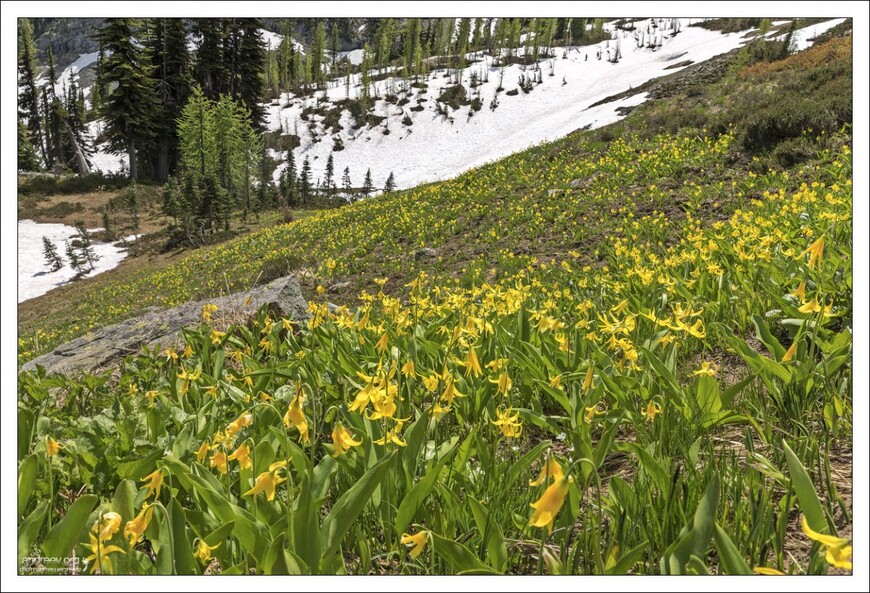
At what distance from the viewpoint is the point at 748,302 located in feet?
9.54

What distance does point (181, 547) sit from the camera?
1.13 metres

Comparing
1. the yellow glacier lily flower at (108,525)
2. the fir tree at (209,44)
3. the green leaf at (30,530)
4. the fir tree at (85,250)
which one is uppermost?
the fir tree at (209,44)

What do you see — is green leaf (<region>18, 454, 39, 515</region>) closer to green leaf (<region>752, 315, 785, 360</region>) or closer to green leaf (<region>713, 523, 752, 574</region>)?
green leaf (<region>713, 523, 752, 574</region>)

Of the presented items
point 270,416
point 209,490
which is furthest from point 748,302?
point 209,490

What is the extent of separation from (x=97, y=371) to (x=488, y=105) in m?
37.7

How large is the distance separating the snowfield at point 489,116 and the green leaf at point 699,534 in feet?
62.3

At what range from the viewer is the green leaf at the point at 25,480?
144 centimetres

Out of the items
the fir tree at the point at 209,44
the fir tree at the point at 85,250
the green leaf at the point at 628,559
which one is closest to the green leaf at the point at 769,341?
the green leaf at the point at 628,559

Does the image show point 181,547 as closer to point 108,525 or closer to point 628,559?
point 108,525

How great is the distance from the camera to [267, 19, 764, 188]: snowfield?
2312 cm

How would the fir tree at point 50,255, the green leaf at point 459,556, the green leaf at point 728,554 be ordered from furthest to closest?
the fir tree at point 50,255
the green leaf at point 459,556
the green leaf at point 728,554

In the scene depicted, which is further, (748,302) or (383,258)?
(383,258)

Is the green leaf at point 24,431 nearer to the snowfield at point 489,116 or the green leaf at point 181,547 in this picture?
the green leaf at point 181,547
